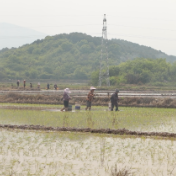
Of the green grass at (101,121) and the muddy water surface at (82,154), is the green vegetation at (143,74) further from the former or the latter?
the muddy water surface at (82,154)

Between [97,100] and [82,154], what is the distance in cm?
1490

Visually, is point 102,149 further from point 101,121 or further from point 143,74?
point 143,74

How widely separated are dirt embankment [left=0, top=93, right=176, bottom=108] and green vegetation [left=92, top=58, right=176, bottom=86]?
27.4 metres

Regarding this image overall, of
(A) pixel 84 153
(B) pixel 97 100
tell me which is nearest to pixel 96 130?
(A) pixel 84 153

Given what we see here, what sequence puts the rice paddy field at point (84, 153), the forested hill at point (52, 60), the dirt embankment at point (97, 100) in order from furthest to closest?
the forested hill at point (52, 60) → the dirt embankment at point (97, 100) → the rice paddy field at point (84, 153)

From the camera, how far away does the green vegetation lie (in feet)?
177

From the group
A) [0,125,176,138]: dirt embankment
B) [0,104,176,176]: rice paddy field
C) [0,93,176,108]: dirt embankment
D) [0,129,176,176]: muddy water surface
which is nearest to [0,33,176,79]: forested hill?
[0,93,176,108]: dirt embankment

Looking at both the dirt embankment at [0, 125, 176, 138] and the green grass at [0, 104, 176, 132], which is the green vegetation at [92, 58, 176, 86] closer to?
the green grass at [0, 104, 176, 132]

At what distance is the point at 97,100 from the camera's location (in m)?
22.9

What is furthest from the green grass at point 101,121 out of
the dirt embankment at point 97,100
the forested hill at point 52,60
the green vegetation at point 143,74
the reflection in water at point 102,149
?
the forested hill at point 52,60

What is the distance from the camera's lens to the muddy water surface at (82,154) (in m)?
6.81

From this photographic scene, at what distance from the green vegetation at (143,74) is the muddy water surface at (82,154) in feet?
135

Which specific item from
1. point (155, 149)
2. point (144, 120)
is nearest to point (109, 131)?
point (155, 149)

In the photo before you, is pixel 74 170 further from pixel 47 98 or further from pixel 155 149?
pixel 47 98
